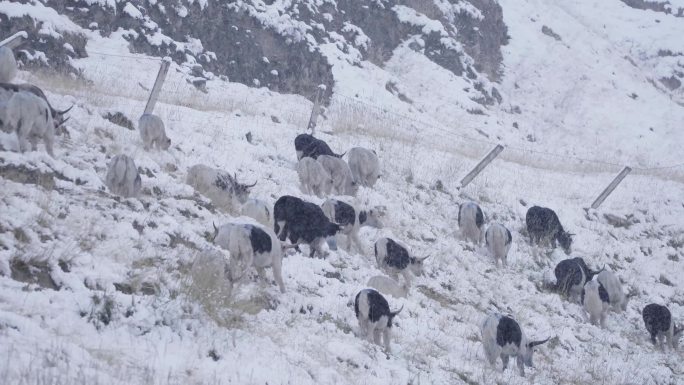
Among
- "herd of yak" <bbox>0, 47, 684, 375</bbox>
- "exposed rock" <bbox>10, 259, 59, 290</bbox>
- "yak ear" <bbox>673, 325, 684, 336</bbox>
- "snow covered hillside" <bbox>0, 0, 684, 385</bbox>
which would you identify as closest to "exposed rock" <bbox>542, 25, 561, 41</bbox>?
"snow covered hillside" <bbox>0, 0, 684, 385</bbox>

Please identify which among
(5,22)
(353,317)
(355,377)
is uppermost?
(355,377)

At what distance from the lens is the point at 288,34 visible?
99.1 feet

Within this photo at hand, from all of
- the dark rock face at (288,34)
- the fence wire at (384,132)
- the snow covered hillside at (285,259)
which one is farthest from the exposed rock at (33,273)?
the dark rock face at (288,34)

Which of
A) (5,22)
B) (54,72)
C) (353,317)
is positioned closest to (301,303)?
(353,317)

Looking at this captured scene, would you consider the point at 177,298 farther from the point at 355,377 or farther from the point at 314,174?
the point at 314,174

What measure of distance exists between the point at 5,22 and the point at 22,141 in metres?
13.6

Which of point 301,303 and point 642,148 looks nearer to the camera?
point 301,303

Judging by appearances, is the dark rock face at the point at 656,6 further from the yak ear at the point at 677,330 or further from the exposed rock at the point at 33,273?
the exposed rock at the point at 33,273

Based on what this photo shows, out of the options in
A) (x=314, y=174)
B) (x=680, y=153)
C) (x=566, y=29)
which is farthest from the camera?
(x=566, y=29)

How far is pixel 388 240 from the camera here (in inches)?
473

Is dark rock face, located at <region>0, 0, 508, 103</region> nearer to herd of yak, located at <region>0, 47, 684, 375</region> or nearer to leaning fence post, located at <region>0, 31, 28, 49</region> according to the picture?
leaning fence post, located at <region>0, 31, 28, 49</region>

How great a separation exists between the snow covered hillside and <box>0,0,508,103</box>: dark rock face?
0.72 meters

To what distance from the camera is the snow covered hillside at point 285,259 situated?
6.48m

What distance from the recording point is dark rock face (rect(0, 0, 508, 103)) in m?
25.9
